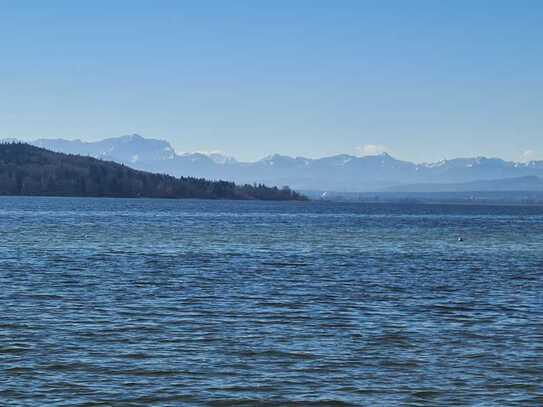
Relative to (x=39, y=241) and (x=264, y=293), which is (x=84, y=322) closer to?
(x=264, y=293)

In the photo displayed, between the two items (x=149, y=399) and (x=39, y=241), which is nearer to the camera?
(x=149, y=399)

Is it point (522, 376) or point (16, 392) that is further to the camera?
point (522, 376)

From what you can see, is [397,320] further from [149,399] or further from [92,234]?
[92,234]

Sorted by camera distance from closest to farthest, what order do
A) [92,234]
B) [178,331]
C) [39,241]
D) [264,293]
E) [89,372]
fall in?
[89,372]
[178,331]
[264,293]
[39,241]
[92,234]

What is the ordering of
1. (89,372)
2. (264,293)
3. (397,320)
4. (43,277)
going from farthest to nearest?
(43,277) < (264,293) < (397,320) < (89,372)

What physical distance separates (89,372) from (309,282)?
27378 mm

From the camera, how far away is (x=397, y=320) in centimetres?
3725

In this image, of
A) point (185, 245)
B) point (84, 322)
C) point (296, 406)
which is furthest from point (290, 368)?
point (185, 245)

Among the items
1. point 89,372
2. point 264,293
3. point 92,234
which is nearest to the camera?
point 89,372

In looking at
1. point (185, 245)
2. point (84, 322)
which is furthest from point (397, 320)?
point (185, 245)

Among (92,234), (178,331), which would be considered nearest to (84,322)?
(178,331)

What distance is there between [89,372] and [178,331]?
275 inches

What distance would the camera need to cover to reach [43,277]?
5200cm

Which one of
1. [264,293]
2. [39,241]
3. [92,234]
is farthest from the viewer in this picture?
[92,234]
